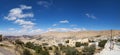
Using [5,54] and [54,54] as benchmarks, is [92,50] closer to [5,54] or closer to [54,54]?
[54,54]

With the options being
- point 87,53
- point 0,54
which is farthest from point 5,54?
point 87,53

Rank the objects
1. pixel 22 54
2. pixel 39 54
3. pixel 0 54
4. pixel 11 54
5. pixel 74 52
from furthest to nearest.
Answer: pixel 74 52
pixel 39 54
pixel 22 54
pixel 11 54
pixel 0 54

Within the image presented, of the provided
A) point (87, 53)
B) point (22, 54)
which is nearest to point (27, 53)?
point (22, 54)

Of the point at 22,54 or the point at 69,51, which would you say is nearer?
the point at 22,54

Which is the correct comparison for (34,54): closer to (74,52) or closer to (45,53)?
(45,53)

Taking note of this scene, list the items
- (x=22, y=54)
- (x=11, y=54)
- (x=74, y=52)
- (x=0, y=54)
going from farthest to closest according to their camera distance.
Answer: (x=74, y=52)
(x=22, y=54)
(x=11, y=54)
(x=0, y=54)

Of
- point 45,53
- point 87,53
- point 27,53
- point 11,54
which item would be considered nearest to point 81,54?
point 87,53

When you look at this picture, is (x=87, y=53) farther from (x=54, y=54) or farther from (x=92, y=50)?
(x=54, y=54)

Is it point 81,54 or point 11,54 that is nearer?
point 11,54

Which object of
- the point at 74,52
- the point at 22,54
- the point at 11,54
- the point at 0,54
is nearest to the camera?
the point at 0,54
